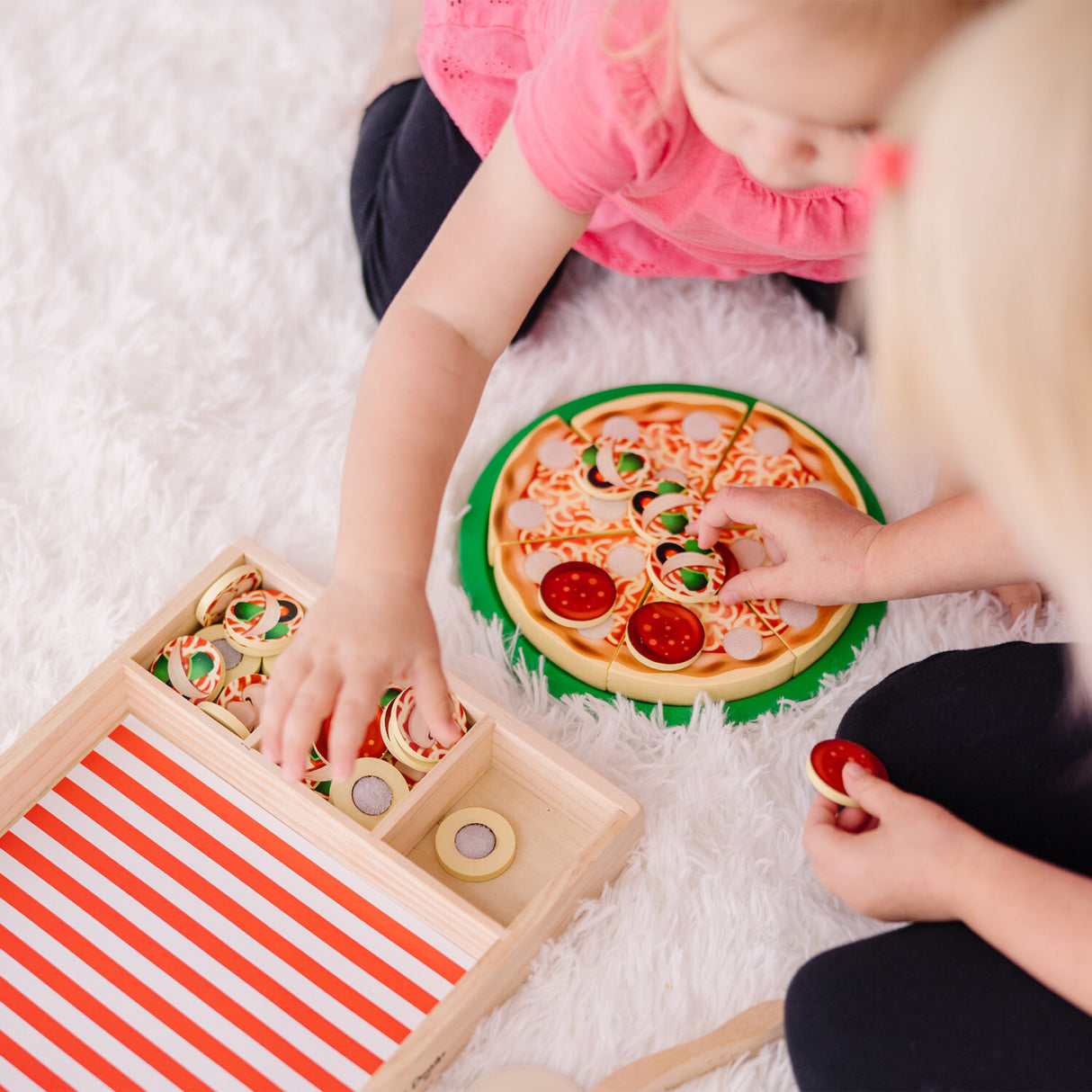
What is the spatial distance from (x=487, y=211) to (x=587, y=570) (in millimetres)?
295

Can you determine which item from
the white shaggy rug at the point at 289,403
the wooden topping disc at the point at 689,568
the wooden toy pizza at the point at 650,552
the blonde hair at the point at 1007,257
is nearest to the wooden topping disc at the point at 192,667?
the white shaggy rug at the point at 289,403

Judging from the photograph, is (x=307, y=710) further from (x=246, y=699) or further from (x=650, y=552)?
(x=650, y=552)

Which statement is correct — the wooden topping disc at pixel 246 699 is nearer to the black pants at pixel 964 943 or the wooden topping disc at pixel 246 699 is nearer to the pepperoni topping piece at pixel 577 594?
the pepperoni topping piece at pixel 577 594

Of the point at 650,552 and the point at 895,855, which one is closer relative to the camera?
the point at 895,855

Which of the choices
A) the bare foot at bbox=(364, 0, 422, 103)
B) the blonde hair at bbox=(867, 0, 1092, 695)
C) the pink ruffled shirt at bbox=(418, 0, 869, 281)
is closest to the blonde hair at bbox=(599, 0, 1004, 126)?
the blonde hair at bbox=(867, 0, 1092, 695)

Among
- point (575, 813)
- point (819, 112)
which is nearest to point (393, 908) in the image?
point (575, 813)

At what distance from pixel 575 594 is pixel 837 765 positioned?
0.24 metres

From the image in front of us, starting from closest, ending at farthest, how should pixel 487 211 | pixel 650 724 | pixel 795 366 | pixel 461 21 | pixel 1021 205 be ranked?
1. pixel 1021 205
2. pixel 487 211
3. pixel 650 724
4. pixel 461 21
5. pixel 795 366

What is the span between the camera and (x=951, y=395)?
480 millimetres

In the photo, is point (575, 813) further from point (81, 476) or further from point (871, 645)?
point (81, 476)

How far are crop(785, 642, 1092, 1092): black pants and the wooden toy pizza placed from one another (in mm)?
103

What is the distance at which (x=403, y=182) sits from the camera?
1.02 m

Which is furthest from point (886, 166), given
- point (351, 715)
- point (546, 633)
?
point (546, 633)

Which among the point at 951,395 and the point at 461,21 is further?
the point at 461,21
